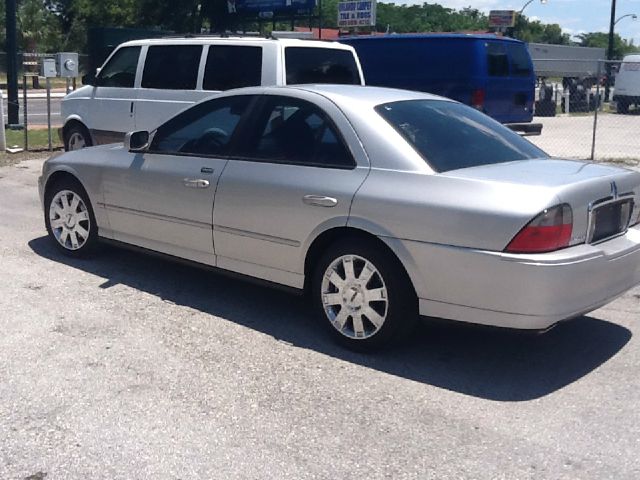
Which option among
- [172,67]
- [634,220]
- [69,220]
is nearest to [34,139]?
[172,67]

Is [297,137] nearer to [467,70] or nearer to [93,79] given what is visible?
[93,79]

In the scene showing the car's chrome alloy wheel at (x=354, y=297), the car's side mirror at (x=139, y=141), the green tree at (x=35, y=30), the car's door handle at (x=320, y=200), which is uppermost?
the green tree at (x=35, y=30)

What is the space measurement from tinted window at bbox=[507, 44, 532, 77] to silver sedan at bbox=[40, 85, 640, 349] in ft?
30.6

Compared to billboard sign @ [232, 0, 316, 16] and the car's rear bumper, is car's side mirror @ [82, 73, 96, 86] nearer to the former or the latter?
the car's rear bumper

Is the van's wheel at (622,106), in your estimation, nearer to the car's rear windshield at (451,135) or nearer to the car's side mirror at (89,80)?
the car's side mirror at (89,80)

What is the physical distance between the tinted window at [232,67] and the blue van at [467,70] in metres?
5.42

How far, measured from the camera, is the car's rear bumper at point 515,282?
173 inches

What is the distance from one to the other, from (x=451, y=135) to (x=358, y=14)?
31.8m

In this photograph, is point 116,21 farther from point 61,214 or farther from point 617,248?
point 617,248

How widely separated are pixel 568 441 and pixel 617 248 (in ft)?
4.40

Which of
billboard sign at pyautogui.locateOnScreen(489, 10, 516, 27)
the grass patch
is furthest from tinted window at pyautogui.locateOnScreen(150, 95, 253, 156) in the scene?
billboard sign at pyautogui.locateOnScreen(489, 10, 516, 27)

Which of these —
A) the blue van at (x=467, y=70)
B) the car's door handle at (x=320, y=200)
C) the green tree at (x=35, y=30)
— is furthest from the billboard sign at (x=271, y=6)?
the car's door handle at (x=320, y=200)

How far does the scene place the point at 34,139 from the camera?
16.5 meters

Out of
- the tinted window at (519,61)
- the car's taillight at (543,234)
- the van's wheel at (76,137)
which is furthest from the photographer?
the tinted window at (519,61)
